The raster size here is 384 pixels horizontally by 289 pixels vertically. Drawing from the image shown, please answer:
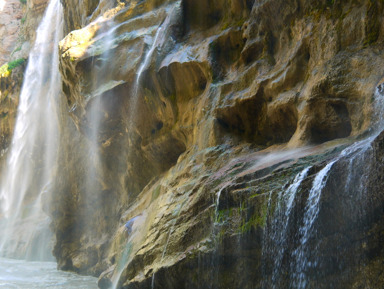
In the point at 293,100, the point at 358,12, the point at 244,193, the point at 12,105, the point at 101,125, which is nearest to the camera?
the point at 244,193

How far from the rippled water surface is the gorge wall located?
0.80m

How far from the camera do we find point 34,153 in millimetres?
22047

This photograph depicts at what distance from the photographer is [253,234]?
5766 mm

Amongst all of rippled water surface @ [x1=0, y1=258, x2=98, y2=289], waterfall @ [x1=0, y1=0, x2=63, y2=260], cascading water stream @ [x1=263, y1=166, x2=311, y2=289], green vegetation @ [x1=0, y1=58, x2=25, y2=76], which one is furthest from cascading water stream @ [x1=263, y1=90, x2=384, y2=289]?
green vegetation @ [x1=0, y1=58, x2=25, y2=76]

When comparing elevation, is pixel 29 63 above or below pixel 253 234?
above

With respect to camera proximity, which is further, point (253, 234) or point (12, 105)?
point (12, 105)

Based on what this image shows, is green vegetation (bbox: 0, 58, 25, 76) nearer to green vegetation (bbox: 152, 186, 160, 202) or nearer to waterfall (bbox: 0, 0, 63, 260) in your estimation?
waterfall (bbox: 0, 0, 63, 260)

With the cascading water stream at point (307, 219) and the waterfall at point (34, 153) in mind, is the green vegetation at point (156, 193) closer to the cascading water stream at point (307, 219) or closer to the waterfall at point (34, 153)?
the cascading water stream at point (307, 219)

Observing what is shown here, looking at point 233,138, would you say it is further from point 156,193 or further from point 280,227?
point 280,227

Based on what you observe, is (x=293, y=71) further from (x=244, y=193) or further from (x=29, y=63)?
(x=29, y=63)

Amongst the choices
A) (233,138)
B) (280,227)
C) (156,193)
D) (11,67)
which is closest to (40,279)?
(156,193)

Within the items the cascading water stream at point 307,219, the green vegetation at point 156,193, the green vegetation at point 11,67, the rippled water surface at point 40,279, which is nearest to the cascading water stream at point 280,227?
the cascading water stream at point 307,219

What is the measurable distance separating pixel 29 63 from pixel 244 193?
20473 mm

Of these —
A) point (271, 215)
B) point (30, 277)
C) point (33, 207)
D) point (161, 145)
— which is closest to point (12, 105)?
point (33, 207)
